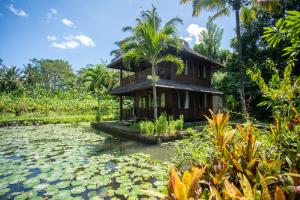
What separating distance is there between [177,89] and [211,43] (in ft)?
63.7

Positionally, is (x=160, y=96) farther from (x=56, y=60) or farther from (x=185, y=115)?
(x=56, y=60)

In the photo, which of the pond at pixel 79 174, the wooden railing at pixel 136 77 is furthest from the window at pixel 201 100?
the pond at pixel 79 174

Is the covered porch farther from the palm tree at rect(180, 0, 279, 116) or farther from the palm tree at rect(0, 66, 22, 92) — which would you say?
the palm tree at rect(0, 66, 22, 92)

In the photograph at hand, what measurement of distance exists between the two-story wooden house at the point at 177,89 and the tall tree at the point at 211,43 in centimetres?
1197

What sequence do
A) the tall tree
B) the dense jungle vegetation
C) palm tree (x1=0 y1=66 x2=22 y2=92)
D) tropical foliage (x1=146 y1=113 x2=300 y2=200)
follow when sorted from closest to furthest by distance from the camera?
tropical foliage (x1=146 y1=113 x2=300 y2=200) < the dense jungle vegetation < the tall tree < palm tree (x1=0 y1=66 x2=22 y2=92)

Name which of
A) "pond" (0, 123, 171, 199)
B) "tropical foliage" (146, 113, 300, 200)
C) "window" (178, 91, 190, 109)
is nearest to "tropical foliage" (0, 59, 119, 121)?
"window" (178, 91, 190, 109)

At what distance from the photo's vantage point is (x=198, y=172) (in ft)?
5.86

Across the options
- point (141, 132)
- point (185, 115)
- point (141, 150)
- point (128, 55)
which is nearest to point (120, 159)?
point (141, 150)

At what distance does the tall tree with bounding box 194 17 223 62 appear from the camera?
29.5 meters

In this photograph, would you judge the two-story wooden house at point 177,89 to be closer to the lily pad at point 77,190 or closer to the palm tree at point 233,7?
the palm tree at point 233,7

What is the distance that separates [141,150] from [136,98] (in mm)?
10051

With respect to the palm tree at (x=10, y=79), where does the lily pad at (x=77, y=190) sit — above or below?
below

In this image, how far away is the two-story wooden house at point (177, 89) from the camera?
47.1ft

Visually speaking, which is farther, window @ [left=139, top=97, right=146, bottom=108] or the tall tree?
the tall tree
